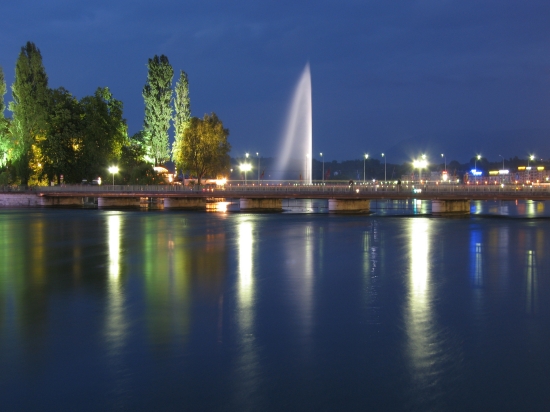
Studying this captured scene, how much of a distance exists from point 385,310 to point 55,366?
31.5 ft

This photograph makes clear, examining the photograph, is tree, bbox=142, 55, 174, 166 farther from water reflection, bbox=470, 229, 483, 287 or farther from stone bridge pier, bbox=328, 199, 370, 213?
water reflection, bbox=470, 229, 483, 287

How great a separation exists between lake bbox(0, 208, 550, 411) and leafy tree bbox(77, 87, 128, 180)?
181 feet

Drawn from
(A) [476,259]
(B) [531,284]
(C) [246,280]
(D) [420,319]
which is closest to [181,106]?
(A) [476,259]

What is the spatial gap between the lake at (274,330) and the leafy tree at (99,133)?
55.1 meters

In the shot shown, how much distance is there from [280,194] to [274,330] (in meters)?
59.5

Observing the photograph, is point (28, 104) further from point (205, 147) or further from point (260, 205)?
point (260, 205)

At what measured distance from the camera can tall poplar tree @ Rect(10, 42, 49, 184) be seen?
82812 mm

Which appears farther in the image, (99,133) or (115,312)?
(99,133)

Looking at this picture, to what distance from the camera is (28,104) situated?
82625 mm

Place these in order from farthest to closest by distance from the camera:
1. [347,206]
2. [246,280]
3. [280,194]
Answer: [347,206]
[280,194]
[246,280]

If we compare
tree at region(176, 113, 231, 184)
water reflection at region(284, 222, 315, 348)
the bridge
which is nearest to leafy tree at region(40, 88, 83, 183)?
the bridge

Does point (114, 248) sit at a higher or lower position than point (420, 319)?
higher

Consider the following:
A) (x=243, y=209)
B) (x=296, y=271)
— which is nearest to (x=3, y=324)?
(x=296, y=271)

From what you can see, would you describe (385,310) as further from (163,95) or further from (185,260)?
(163,95)
